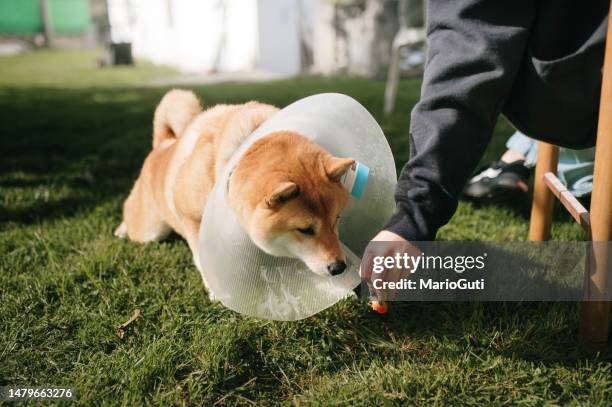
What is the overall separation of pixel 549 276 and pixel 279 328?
107cm

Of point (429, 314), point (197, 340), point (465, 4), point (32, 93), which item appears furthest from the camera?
point (32, 93)

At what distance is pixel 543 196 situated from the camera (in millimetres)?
2213

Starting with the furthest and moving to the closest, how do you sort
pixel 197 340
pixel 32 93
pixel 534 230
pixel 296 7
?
pixel 296 7, pixel 32 93, pixel 534 230, pixel 197 340

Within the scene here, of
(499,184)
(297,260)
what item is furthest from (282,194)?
(499,184)

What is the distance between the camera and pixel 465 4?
1.49 meters

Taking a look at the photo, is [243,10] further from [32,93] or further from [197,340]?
[197,340]

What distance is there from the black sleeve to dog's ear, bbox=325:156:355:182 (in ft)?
0.71

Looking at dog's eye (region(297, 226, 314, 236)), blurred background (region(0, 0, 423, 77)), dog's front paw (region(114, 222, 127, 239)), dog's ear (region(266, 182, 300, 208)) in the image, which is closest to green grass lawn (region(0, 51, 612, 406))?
dog's front paw (region(114, 222, 127, 239))

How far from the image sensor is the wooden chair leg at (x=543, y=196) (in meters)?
2.17

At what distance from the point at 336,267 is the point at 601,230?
788 millimetres

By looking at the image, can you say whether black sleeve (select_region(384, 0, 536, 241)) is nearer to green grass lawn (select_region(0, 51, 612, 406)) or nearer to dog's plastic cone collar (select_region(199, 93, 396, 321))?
dog's plastic cone collar (select_region(199, 93, 396, 321))

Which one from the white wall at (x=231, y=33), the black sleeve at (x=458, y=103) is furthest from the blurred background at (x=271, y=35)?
the black sleeve at (x=458, y=103)

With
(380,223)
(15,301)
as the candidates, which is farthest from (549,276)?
(15,301)

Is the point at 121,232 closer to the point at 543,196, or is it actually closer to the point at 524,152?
the point at 543,196
